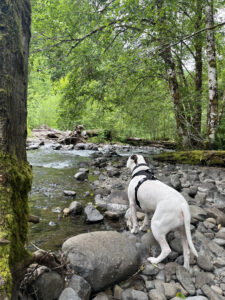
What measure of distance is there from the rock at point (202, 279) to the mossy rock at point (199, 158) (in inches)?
259

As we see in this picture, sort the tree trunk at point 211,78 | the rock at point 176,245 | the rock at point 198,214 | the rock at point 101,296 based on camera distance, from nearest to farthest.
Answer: the rock at point 101,296 < the rock at point 176,245 < the rock at point 198,214 < the tree trunk at point 211,78

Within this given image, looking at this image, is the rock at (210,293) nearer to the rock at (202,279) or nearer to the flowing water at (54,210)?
the rock at (202,279)

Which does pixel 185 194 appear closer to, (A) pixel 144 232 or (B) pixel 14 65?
(A) pixel 144 232

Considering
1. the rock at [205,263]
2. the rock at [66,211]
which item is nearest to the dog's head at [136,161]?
the rock at [66,211]

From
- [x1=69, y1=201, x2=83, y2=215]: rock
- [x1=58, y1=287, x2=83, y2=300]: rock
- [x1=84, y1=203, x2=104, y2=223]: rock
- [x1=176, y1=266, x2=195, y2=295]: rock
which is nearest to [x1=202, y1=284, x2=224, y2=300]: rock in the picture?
[x1=176, y1=266, x2=195, y2=295]: rock

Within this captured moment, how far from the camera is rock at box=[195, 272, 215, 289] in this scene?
215 centimetres

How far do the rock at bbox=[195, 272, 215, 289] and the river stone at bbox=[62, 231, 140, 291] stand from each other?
2.37 feet

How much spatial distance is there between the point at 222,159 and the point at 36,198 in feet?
24.1

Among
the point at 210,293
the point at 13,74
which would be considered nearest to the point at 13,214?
the point at 13,74

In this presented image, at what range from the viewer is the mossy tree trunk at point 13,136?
1.38 metres

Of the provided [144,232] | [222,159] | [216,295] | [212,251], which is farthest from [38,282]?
[222,159]

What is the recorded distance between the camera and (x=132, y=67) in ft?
19.9

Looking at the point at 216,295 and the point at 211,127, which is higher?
the point at 211,127

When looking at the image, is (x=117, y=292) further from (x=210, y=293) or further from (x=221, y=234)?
(x=221, y=234)
